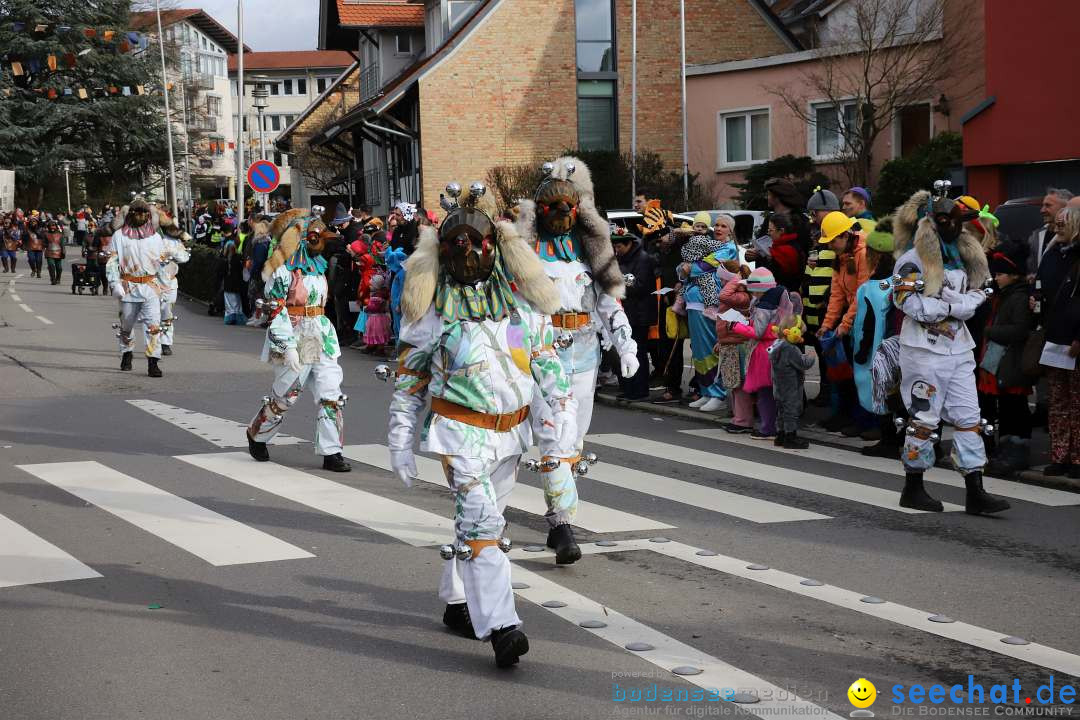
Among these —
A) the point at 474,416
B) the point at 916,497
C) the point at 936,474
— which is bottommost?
the point at 936,474

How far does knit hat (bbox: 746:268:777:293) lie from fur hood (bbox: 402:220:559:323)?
6687 mm

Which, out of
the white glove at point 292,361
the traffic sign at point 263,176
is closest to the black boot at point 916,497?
the white glove at point 292,361

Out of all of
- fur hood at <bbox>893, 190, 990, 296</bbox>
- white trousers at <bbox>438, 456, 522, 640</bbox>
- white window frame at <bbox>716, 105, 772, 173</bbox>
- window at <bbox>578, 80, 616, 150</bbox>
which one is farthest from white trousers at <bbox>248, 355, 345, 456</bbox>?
window at <bbox>578, 80, 616, 150</bbox>

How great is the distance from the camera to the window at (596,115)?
39.9 m

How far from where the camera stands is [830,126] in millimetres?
32250

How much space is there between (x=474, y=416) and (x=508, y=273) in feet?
2.17

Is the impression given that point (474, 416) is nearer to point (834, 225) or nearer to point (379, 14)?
point (834, 225)

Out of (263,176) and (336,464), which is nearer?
(336,464)

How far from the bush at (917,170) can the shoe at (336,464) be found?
57.2 feet

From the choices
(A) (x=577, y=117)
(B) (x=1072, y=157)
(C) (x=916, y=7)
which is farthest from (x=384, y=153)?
(B) (x=1072, y=157)

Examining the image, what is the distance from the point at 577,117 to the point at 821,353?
28.1 m

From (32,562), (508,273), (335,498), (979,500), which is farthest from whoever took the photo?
(335,498)

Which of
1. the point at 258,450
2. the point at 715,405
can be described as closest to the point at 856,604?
the point at 258,450

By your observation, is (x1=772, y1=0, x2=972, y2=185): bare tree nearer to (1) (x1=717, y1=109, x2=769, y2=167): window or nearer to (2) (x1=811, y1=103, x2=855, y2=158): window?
(2) (x1=811, y1=103, x2=855, y2=158): window
